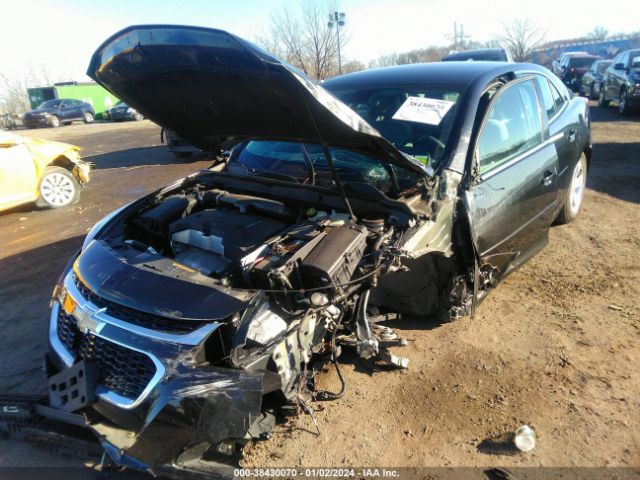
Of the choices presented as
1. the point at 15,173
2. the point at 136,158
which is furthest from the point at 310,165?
the point at 136,158

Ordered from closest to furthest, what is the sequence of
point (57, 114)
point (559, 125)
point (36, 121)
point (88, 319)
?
point (88, 319), point (559, 125), point (36, 121), point (57, 114)

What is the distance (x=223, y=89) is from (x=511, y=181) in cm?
211

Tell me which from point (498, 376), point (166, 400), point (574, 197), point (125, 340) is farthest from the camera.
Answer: point (574, 197)

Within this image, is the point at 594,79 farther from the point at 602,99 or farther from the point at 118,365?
the point at 118,365

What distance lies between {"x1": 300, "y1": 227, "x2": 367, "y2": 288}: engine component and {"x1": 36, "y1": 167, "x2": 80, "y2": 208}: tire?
6533 millimetres

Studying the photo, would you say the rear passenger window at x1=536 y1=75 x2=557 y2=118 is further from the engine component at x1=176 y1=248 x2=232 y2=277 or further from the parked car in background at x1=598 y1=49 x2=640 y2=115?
the parked car in background at x1=598 y1=49 x2=640 y2=115

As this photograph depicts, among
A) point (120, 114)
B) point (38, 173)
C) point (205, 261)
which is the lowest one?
point (120, 114)

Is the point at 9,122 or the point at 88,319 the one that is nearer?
the point at 88,319

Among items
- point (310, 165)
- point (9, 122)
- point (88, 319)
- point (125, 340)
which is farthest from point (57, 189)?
point (9, 122)

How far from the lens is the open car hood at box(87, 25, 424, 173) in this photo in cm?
227

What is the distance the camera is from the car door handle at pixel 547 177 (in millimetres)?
3839

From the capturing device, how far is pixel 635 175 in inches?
287

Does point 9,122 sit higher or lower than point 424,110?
lower

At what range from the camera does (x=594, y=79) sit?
16.6 metres
